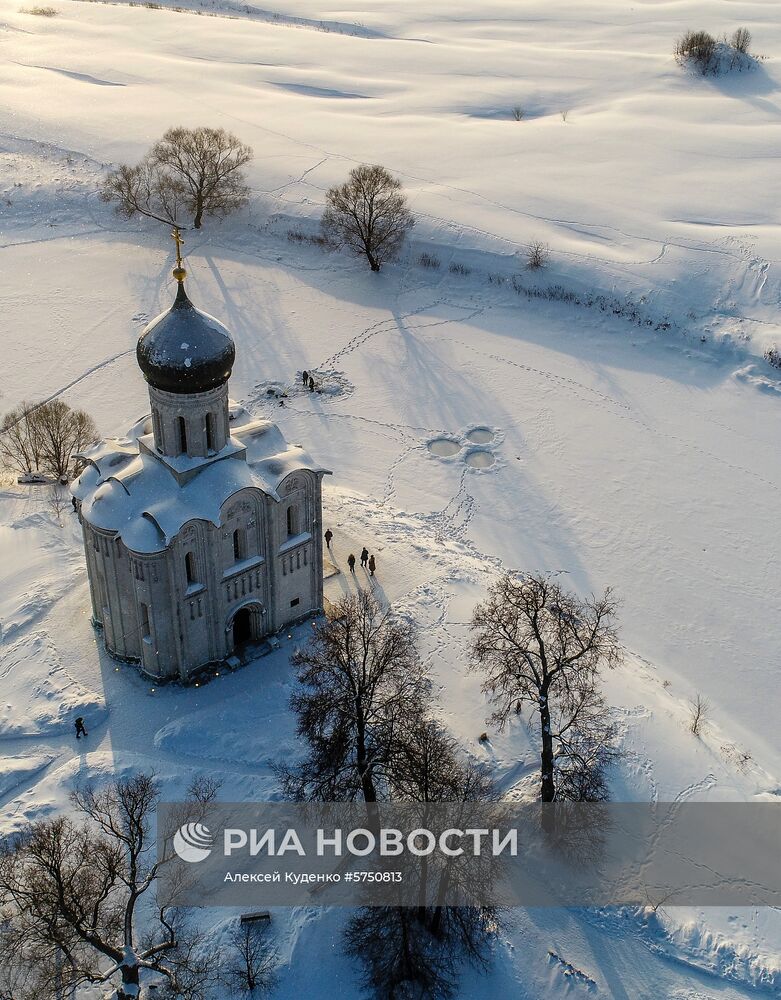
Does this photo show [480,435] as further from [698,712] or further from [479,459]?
[698,712]

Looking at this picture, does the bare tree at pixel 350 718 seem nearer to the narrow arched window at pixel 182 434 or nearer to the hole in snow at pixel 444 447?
the narrow arched window at pixel 182 434

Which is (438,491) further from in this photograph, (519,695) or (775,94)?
(775,94)

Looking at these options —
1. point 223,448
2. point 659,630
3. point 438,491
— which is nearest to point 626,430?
point 438,491

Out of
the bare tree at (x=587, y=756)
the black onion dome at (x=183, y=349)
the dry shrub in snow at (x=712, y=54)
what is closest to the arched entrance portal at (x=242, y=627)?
the black onion dome at (x=183, y=349)

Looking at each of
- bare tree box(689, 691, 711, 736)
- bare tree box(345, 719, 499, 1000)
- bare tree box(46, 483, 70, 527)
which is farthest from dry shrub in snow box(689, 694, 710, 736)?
bare tree box(46, 483, 70, 527)

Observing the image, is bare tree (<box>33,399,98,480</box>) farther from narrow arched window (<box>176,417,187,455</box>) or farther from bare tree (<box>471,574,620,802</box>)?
bare tree (<box>471,574,620,802</box>)

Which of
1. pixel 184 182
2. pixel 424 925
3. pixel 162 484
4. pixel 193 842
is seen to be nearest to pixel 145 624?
pixel 162 484
